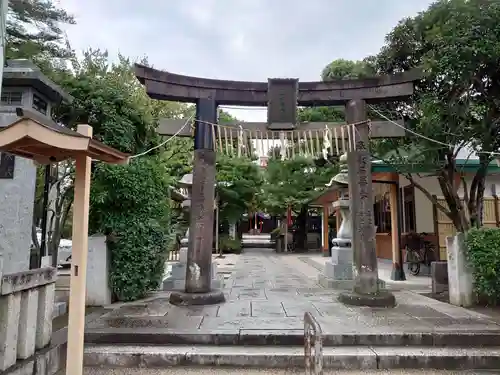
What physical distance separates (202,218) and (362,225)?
3.16 m

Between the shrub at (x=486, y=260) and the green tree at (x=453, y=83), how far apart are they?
1.22 meters

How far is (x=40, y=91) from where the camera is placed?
232 inches

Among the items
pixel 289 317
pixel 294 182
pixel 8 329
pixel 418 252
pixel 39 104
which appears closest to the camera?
pixel 8 329

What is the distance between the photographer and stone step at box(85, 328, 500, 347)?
5.22 m

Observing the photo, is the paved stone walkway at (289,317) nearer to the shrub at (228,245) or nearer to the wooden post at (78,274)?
the wooden post at (78,274)

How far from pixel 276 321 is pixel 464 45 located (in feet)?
20.8

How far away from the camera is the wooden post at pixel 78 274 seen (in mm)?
3752

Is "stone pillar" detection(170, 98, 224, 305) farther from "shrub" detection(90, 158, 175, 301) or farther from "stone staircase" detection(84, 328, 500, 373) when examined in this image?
"stone staircase" detection(84, 328, 500, 373)

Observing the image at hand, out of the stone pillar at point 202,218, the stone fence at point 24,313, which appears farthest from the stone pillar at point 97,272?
the stone fence at point 24,313

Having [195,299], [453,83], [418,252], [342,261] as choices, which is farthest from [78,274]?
[418,252]

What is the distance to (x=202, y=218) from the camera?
24.5 ft

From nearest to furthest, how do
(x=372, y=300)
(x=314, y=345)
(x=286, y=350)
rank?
(x=314, y=345)
(x=286, y=350)
(x=372, y=300)

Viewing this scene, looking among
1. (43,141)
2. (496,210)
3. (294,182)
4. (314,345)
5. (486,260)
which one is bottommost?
(314,345)

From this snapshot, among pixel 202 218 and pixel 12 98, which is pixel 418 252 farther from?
pixel 12 98
